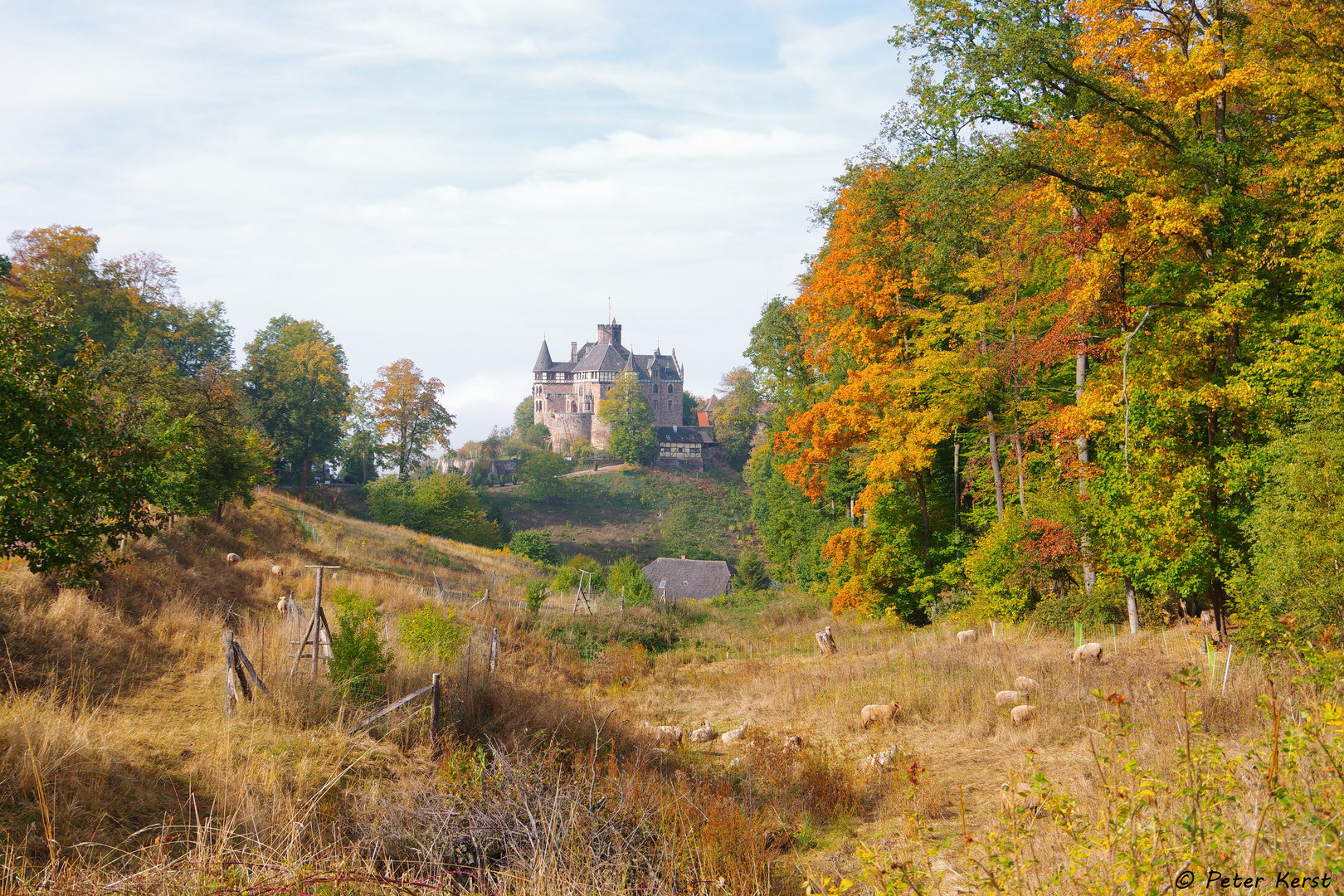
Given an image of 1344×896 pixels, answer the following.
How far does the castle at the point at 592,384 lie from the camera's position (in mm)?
102188

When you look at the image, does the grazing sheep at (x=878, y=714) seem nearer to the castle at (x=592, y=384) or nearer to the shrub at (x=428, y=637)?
the shrub at (x=428, y=637)

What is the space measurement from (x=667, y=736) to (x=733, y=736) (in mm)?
1379

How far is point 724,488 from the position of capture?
81.5 metres

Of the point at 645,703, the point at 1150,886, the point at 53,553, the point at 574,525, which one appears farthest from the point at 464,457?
the point at 1150,886

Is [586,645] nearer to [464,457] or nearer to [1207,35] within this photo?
[1207,35]

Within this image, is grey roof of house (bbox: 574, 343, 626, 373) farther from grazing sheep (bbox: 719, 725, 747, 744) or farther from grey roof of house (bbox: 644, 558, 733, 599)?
grazing sheep (bbox: 719, 725, 747, 744)

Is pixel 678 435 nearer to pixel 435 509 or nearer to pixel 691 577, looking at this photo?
pixel 691 577

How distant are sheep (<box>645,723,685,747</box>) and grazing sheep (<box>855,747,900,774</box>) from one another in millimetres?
2539

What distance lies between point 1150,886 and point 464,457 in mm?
90639

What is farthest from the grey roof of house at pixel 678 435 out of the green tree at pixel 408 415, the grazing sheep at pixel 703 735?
the grazing sheep at pixel 703 735

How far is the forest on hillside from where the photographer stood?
12.3 metres

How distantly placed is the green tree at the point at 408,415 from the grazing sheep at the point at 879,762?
52627 millimetres

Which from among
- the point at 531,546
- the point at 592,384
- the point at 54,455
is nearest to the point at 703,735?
the point at 54,455

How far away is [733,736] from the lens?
12.0m
